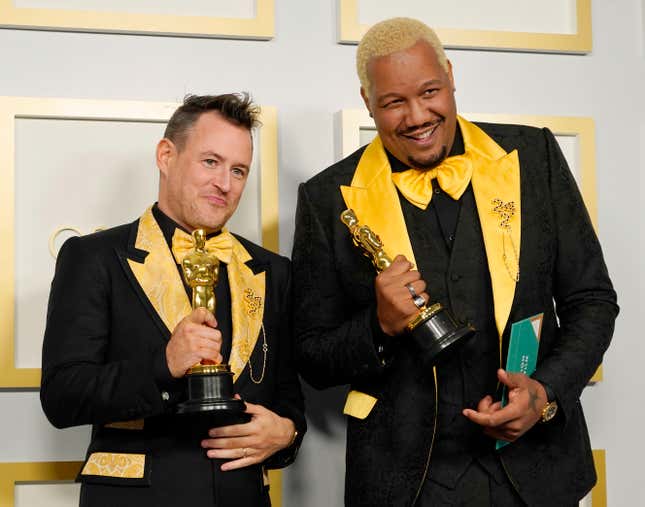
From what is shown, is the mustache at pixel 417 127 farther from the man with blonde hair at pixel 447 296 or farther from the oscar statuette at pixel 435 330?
the oscar statuette at pixel 435 330

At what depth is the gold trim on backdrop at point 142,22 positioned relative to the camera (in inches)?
112

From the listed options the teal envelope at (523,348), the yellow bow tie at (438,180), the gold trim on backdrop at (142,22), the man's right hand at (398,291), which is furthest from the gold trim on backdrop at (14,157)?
the teal envelope at (523,348)

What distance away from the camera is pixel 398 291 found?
2025mm

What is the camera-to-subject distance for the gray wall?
2875 mm

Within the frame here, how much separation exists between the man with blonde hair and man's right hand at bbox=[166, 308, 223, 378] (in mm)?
335

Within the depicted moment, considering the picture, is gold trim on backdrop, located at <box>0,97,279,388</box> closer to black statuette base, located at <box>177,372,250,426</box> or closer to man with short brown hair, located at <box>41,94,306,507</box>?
man with short brown hair, located at <box>41,94,306,507</box>

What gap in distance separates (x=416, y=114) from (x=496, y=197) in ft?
0.90

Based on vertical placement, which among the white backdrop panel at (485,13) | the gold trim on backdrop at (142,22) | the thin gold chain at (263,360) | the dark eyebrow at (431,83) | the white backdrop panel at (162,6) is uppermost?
the white backdrop panel at (485,13)

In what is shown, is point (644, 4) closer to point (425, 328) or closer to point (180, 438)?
point (425, 328)

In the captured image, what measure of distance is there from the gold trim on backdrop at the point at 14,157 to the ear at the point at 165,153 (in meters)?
0.53

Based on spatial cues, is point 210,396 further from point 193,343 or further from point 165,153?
point 165,153

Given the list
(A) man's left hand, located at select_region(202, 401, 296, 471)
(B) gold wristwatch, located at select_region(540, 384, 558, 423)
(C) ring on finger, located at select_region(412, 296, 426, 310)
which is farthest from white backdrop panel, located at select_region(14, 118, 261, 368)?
(B) gold wristwatch, located at select_region(540, 384, 558, 423)

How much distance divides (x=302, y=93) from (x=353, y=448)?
48.9 inches

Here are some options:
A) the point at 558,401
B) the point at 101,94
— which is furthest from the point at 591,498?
the point at 101,94
